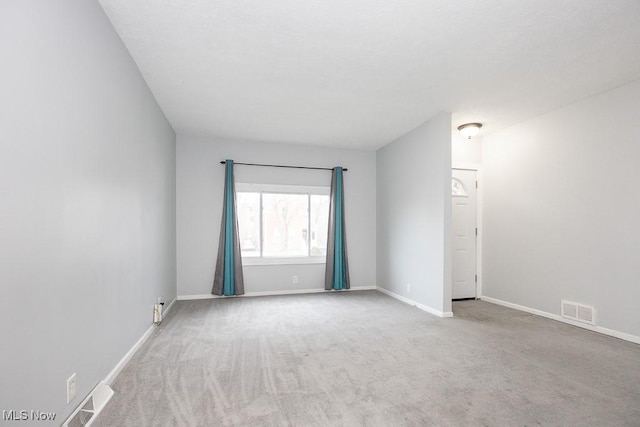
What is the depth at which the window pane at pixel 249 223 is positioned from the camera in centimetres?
541

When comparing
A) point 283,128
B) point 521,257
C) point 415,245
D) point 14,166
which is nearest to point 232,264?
point 283,128

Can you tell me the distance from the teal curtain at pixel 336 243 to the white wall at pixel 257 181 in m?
0.17

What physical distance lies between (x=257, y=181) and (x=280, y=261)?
147cm

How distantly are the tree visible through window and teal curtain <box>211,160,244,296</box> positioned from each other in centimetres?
21

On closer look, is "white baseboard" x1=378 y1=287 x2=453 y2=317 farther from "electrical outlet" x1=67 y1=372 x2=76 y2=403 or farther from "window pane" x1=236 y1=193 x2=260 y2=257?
"electrical outlet" x1=67 y1=372 x2=76 y2=403

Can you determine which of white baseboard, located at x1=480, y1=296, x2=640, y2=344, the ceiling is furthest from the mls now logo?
white baseboard, located at x1=480, y1=296, x2=640, y2=344

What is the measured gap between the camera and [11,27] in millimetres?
1259

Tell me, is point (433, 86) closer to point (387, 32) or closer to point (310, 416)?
point (387, 32)

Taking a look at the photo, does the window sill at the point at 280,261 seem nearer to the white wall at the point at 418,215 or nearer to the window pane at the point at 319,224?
the window pane at the point at 319,224

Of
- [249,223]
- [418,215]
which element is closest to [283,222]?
[249,223]

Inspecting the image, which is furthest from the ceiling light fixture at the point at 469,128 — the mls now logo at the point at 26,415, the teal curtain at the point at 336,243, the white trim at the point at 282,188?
the mls now logo at the point at 26,415

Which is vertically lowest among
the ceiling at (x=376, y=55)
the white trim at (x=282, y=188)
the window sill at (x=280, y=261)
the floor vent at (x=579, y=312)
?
the floor vent at (x=579, y=312)

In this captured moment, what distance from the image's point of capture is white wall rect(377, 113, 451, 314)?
4.07 metres

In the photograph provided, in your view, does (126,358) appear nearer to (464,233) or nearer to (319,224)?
(319,224)
